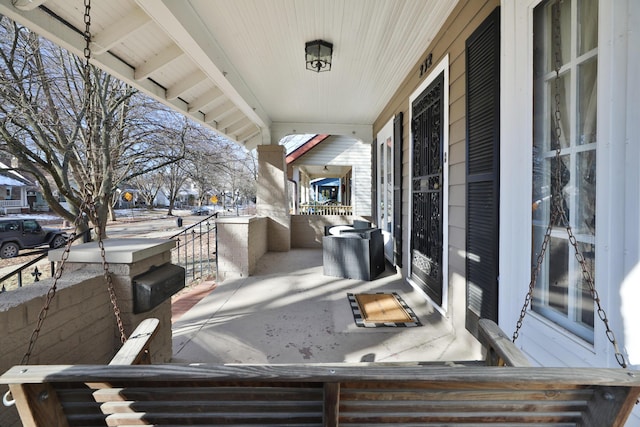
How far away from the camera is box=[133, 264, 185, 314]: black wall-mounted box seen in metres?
1.82

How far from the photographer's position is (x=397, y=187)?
4605 millimetres

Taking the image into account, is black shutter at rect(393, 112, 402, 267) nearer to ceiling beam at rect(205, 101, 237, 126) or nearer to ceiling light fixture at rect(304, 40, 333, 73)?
ceiling light fixture at rect(304, 40, 333, 73)

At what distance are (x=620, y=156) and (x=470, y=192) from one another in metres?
1.15

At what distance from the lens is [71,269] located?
1.75m

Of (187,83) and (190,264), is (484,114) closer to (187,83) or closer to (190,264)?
(187,83)

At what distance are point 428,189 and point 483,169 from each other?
119 cm

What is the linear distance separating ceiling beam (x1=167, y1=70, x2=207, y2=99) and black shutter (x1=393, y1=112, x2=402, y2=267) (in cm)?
279

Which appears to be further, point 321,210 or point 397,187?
point 321,210

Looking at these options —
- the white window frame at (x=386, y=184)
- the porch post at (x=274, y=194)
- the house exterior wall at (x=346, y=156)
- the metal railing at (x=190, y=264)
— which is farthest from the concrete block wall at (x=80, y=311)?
the house exterior wall at (x=346, y=156)

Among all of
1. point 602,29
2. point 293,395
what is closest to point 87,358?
point 293,395

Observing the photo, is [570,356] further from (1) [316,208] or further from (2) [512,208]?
(1) [316,208]

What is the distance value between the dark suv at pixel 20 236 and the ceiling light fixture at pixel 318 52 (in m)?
10.4

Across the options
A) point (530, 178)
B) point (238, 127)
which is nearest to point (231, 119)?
point (238, 127)

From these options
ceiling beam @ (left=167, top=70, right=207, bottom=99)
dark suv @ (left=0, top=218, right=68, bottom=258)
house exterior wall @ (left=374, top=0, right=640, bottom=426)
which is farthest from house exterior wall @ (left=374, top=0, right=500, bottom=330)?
dark suv @ (left=0, top=218, right=68, bottom=258)
